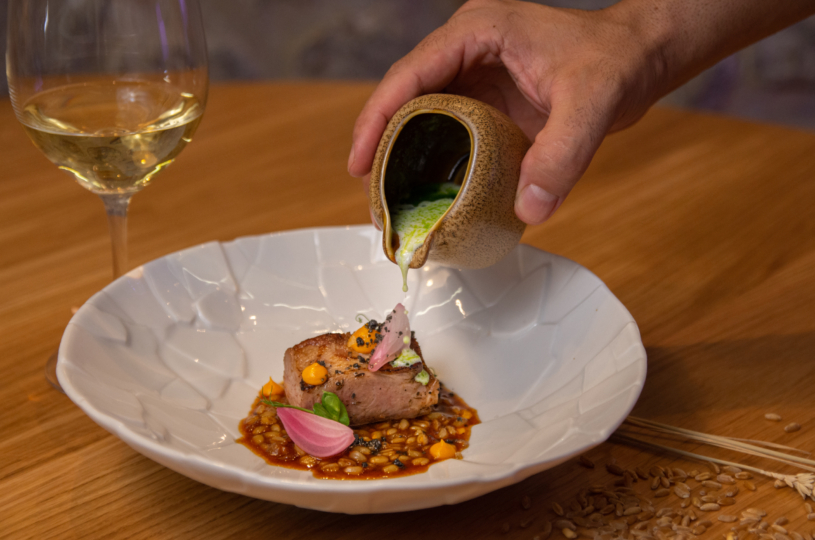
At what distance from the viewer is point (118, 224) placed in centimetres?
167

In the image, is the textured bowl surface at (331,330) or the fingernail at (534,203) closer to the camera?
the textured bowl surface at (331,330)

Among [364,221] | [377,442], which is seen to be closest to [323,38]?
[364,221]

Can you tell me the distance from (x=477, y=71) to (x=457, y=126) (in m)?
0.30

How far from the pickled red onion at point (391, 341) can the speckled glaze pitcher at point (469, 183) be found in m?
0.13

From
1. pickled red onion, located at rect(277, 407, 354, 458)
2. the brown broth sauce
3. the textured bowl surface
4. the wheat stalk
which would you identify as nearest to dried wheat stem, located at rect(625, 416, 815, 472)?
the wheat stalk

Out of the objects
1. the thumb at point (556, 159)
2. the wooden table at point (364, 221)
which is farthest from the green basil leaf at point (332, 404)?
the thumb at point (556, 159)

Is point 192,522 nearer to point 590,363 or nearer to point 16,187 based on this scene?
point 590,363

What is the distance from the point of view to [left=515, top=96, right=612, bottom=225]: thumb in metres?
1.42

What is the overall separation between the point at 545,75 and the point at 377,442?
0.89 metres

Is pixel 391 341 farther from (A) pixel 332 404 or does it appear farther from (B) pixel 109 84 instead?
(B) pixel 109 84

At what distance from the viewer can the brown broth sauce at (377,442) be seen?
1331 mm

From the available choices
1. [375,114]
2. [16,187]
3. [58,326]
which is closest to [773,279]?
[375,114]

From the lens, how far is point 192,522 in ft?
3.91

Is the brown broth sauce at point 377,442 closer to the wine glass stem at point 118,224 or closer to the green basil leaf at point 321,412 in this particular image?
the green basil leaf at point 321,412
